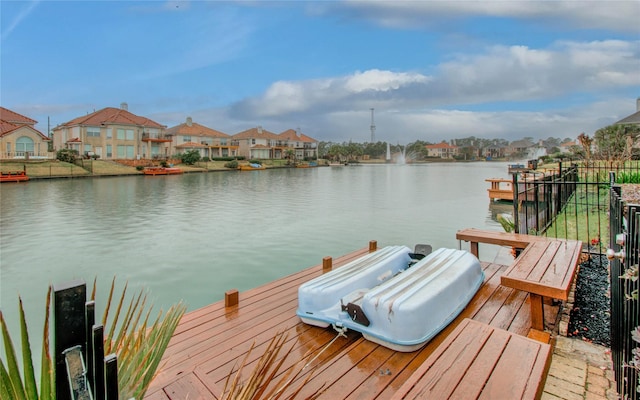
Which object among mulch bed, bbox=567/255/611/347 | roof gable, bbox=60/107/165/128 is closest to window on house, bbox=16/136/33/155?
roof gable, bbox=60/107/165/128

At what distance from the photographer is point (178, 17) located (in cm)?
2520

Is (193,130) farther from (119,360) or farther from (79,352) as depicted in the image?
(79,352)

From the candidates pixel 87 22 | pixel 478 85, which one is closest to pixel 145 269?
pixel 87 22

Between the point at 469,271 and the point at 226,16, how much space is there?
1851 cm

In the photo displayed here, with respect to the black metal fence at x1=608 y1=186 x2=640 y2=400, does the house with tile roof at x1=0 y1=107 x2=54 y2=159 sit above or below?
above

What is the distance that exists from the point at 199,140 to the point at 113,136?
1312 centimetres

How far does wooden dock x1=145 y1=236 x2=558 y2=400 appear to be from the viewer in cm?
204

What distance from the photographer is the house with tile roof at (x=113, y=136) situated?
37969 mm

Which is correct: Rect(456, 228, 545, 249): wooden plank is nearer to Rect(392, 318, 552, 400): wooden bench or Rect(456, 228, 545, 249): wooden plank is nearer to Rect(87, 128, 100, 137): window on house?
Rect(392, 318, 552, 400): wooden bench

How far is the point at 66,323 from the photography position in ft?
2.01

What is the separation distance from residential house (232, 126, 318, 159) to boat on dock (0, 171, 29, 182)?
34779mm

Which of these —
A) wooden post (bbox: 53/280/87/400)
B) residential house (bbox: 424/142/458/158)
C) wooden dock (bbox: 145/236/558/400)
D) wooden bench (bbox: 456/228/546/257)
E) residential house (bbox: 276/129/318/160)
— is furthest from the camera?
residential house (bbox: 424/142/458/158)

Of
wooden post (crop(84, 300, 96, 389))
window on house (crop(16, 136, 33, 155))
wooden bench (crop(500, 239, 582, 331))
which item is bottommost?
wooden bench (crop(500, 239, 582, 331))

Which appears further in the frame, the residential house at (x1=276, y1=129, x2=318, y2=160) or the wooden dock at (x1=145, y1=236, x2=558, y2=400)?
the residential house at (x1=276, y1=129, x2=318, y2=160)
